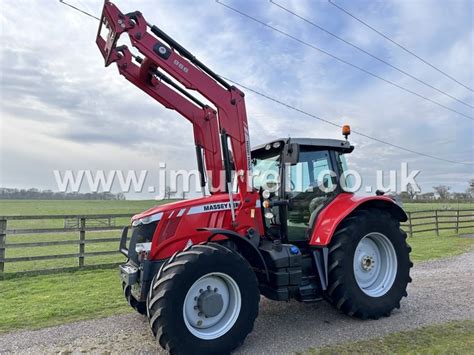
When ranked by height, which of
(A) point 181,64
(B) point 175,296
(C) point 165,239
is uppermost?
(A) point 181,64

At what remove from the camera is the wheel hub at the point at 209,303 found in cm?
380

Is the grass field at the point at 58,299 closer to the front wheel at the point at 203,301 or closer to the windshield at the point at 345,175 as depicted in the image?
the front wheel at the point at 203,301

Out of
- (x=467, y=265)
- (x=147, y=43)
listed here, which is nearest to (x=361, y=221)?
(x=147, y=43)

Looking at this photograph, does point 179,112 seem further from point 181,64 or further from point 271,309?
point 271,309

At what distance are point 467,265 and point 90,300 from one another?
848cm

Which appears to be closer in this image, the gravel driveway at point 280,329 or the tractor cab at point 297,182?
the gravel driveway at point 280,329

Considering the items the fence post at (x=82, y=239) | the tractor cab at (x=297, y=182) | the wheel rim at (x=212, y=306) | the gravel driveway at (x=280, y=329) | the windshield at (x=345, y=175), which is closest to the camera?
the wheel rim at (x=212, y=306)

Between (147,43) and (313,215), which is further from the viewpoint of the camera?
(313,215)

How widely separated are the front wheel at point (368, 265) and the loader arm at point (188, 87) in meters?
1.51

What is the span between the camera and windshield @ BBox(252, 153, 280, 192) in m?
5.07

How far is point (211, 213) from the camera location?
4.48m

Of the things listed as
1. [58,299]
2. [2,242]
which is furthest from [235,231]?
[2,242]

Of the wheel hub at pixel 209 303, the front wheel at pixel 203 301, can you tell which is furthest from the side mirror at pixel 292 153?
the wheel hub at pixel 209 303

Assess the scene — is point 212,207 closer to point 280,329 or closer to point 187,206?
point 187,206
